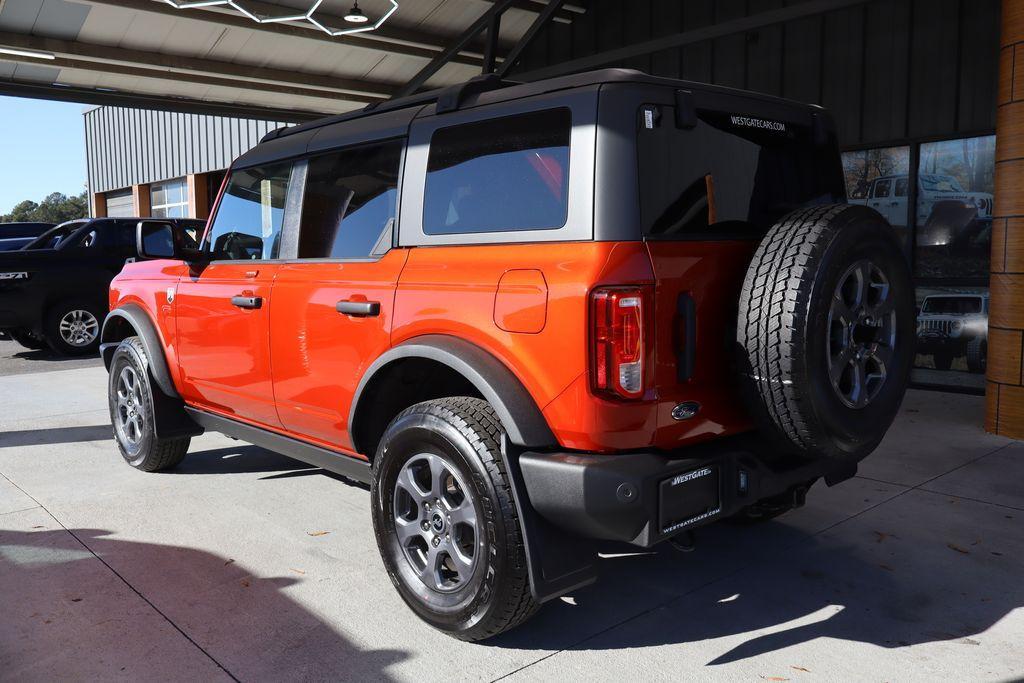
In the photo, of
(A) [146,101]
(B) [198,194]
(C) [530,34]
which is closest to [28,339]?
(A) [146,101]

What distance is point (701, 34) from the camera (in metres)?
8.94

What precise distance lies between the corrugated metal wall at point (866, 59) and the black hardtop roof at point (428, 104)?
4.87m

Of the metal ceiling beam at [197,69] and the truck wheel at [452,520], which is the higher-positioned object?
the metal ceiling beam at [197,69]

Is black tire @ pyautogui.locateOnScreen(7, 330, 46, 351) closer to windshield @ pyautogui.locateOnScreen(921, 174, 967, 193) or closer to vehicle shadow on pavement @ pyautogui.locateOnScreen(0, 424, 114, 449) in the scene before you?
vehicle shadow on pavement @ pyautogui.locateOnScreen(0, 424, 114, 449)

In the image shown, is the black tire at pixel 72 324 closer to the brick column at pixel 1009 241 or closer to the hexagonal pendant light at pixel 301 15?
the hexagonal pendant light at pixel 301 15

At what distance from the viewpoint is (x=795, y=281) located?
2.71 metres

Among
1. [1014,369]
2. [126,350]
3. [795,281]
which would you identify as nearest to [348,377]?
[795,281]

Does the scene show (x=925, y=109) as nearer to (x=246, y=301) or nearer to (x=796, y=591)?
(x=796, y=591)

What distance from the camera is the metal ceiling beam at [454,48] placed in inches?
385

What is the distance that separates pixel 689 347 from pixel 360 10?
25.6ft

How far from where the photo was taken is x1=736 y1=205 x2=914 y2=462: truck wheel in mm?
2711

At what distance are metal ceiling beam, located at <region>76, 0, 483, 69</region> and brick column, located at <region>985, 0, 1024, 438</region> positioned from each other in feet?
22.1

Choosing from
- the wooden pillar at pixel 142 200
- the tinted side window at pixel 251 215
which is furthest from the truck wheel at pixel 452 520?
the wooden pillar at pixel 142 200

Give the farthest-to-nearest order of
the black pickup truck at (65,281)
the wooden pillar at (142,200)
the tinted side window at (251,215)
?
the wooden pillar at (142,200)
the black pickup truck at (65,281)
the tinted side window at (251,215)
